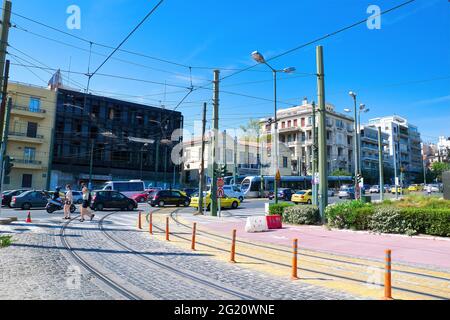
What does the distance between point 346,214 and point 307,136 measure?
58.2 meters

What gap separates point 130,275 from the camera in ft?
24.5

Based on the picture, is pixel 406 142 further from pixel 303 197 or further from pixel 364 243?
pixel 364 243

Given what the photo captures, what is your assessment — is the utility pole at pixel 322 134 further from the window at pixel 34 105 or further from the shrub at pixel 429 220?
the window at pixel 34 105

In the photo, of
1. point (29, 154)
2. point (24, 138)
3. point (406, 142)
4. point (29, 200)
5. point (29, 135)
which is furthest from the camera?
→ point (406, 142)

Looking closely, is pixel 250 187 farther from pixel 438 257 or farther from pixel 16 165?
pixel 438 257

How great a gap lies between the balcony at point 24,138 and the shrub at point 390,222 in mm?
46883

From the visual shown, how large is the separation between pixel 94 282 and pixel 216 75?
62.3ft

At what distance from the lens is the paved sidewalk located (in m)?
9.75

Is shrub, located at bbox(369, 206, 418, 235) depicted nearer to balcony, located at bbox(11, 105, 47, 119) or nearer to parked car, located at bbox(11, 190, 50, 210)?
parked car, located at bbox(11, 190, 50, 210)

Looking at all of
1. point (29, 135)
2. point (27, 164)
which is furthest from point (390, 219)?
point (29, 135)

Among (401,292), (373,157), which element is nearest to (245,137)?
(373,157)

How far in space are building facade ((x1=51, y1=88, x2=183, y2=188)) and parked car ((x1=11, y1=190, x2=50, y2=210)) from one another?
2221 cm

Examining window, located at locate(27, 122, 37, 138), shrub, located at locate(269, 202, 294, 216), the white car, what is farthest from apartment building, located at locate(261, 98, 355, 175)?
shrub, located at locate(269, 202, 294, 216)

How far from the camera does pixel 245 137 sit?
7194 centimetres
